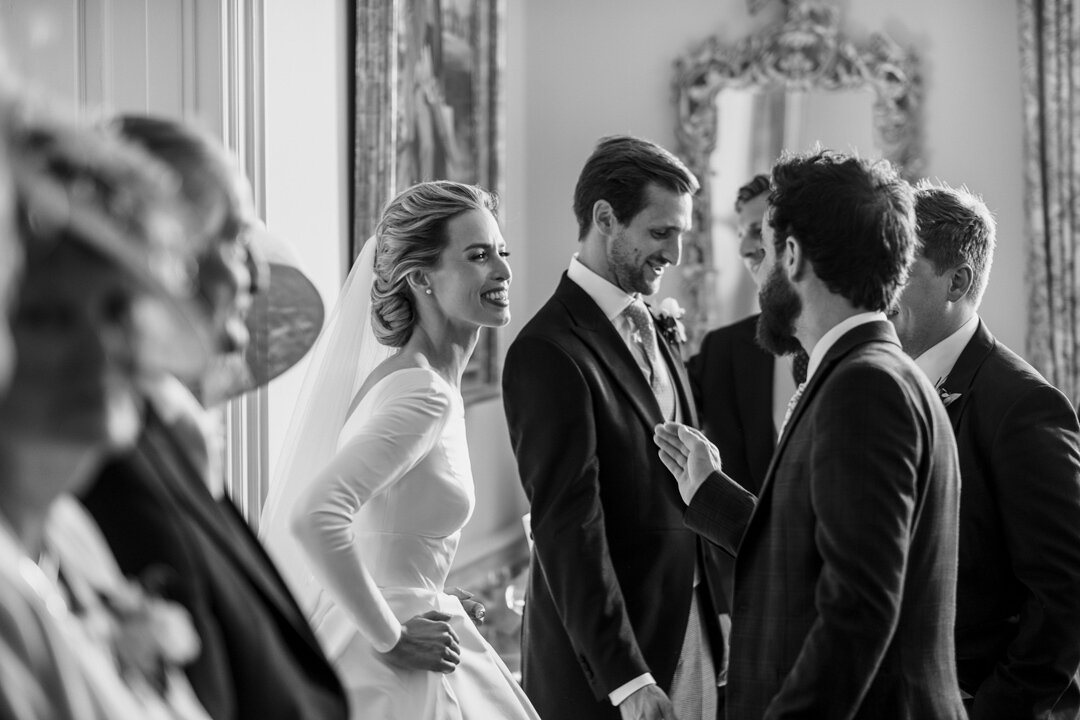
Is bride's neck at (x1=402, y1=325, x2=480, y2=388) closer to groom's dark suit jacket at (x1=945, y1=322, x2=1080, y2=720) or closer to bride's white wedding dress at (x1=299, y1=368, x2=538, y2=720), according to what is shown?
bride's white wedding dress at (x1=299, y1=368, x2=538, y2=720)

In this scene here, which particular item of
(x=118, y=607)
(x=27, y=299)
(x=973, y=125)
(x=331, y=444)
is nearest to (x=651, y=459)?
(x=331, y=444)

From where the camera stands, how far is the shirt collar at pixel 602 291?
2.93 m

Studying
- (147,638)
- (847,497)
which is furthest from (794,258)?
(147,638)

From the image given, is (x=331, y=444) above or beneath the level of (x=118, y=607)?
beneath

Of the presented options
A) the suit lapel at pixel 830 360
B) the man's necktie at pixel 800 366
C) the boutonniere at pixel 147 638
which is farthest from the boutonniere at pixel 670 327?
the boutonniere at pixel 147 638

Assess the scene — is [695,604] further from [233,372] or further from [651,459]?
[233,372]

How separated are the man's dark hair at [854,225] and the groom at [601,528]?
2.40 feet

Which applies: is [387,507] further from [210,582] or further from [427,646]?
[210,582]

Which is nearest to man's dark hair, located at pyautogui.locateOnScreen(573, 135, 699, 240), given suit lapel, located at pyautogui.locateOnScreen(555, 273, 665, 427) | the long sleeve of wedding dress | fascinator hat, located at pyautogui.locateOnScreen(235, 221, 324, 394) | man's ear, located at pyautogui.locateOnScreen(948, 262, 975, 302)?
suit lapel, located at pyautogui.locateOnScreen(555, 273, 665, 427)

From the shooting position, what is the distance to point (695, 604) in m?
2.85

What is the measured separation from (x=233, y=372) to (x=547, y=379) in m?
1.41

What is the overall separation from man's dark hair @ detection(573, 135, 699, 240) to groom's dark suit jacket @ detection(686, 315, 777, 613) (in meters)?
1.15

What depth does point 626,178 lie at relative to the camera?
3.05 metres

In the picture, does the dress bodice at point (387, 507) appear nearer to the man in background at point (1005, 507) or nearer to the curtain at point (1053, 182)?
the man in background at point (1005, 507)
